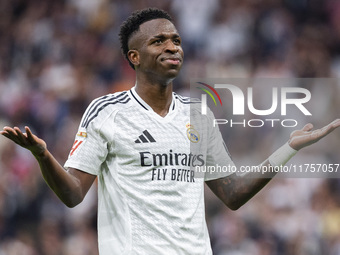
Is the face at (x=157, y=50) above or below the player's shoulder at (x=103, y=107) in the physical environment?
above

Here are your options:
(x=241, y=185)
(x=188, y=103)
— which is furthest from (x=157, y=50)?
(x=241, y=185)

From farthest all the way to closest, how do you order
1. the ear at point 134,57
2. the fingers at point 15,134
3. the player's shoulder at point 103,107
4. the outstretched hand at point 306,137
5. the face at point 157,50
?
the ear at point 134,57 → the face at point 157,50 → the player's shoulder at point 103,107 → the outstretched hand at point 306,137 → the fingers at point 15,134

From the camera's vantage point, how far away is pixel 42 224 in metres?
8.50

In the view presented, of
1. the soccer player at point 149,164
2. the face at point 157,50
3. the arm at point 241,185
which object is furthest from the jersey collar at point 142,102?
the arm at point 241,185

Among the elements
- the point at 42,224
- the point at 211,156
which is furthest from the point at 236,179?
the point at 42,224

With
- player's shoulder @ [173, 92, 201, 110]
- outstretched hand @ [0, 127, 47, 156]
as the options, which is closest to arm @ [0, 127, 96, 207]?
outstretched hand @ [0, 127, 47, 156]

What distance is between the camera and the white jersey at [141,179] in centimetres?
364

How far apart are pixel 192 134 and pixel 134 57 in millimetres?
612

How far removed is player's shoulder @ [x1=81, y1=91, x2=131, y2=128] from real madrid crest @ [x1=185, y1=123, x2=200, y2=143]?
0.39 m

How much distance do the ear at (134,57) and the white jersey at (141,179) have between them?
0.31 metres

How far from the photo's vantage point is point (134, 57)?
407cm

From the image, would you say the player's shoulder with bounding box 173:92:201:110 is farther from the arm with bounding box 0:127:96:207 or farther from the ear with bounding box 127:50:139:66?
the arm with bounding box 0:127:96:207

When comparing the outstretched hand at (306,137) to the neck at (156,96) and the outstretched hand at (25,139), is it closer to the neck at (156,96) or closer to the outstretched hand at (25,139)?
the neck at (156,96)

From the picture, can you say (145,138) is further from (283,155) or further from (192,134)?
(283,155)
